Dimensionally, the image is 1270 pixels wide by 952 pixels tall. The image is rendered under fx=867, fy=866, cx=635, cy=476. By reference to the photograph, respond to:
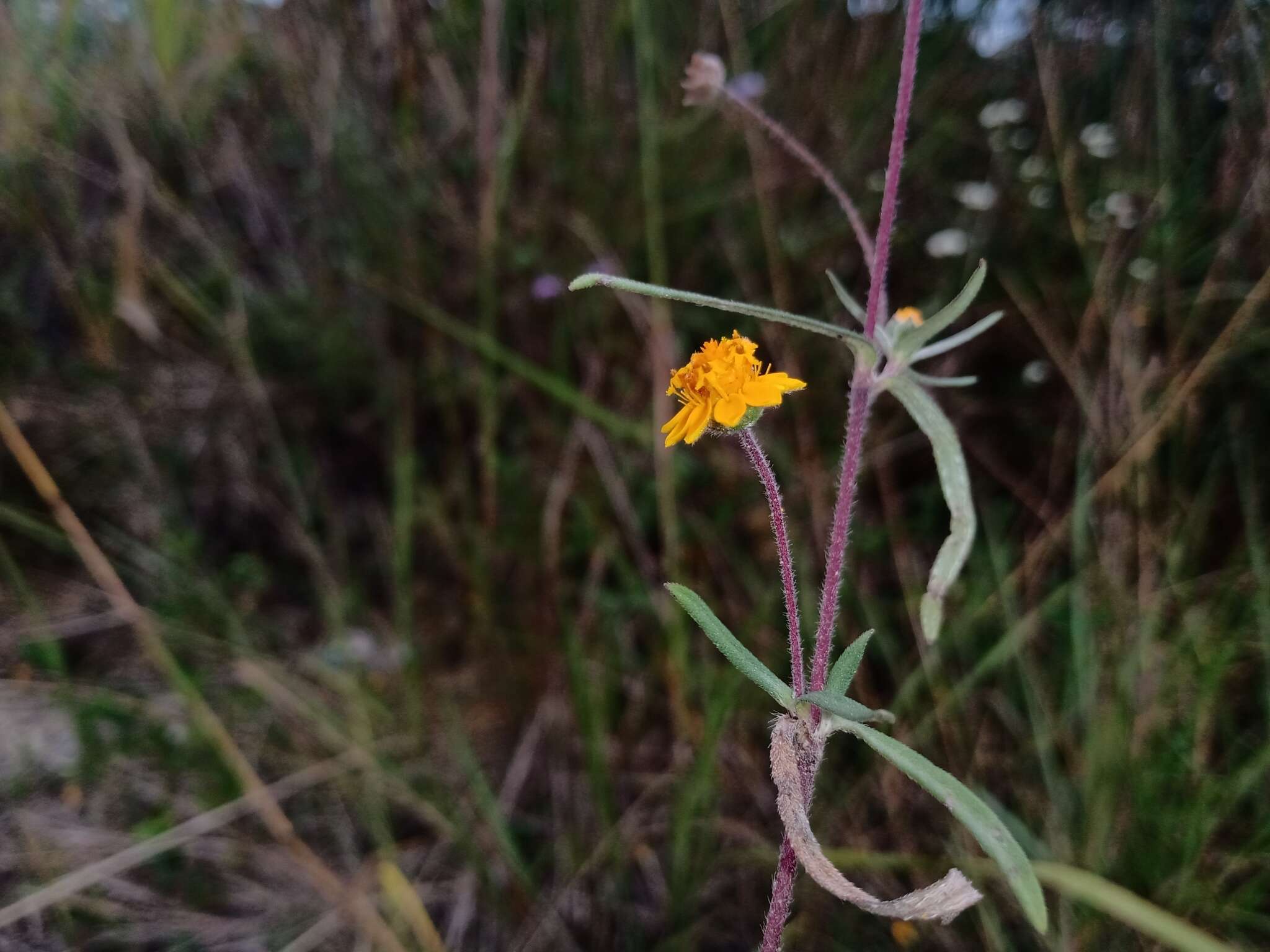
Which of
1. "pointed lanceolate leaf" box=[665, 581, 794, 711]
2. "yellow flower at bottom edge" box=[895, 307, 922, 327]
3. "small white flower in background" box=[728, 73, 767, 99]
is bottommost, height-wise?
"pointed lanceolate leaf" box=[665, 581, 794, 711]

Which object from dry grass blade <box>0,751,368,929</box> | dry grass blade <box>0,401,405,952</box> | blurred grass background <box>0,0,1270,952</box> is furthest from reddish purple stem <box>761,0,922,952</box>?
dry grass blade <box>0,751,368,929</box>

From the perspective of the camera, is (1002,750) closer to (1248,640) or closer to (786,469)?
(1248,640)

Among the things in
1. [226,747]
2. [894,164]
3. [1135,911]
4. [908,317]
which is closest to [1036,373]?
[908,317]

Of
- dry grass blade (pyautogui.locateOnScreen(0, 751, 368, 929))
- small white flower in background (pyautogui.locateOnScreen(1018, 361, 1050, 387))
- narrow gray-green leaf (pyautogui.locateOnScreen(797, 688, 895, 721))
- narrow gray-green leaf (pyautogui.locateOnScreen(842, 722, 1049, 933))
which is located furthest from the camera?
small white flower in background (pyautogui.locateOnScreen(1018, 361, 1050, 387))

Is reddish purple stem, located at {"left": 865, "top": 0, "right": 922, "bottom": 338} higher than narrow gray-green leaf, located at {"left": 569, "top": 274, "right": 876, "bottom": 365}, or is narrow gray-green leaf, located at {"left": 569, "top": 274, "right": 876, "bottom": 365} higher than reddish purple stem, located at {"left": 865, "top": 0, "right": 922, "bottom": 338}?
reddish purple stem, located at {"left": 865, "top": 0, "right": 922, "bottom": 338}

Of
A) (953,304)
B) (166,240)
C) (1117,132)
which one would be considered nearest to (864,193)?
(1117,132)

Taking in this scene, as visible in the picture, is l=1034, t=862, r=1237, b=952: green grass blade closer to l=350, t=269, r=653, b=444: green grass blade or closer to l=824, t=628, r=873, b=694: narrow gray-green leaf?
l=824, t=628, r=873, b=694: narrow gray-green leaf
